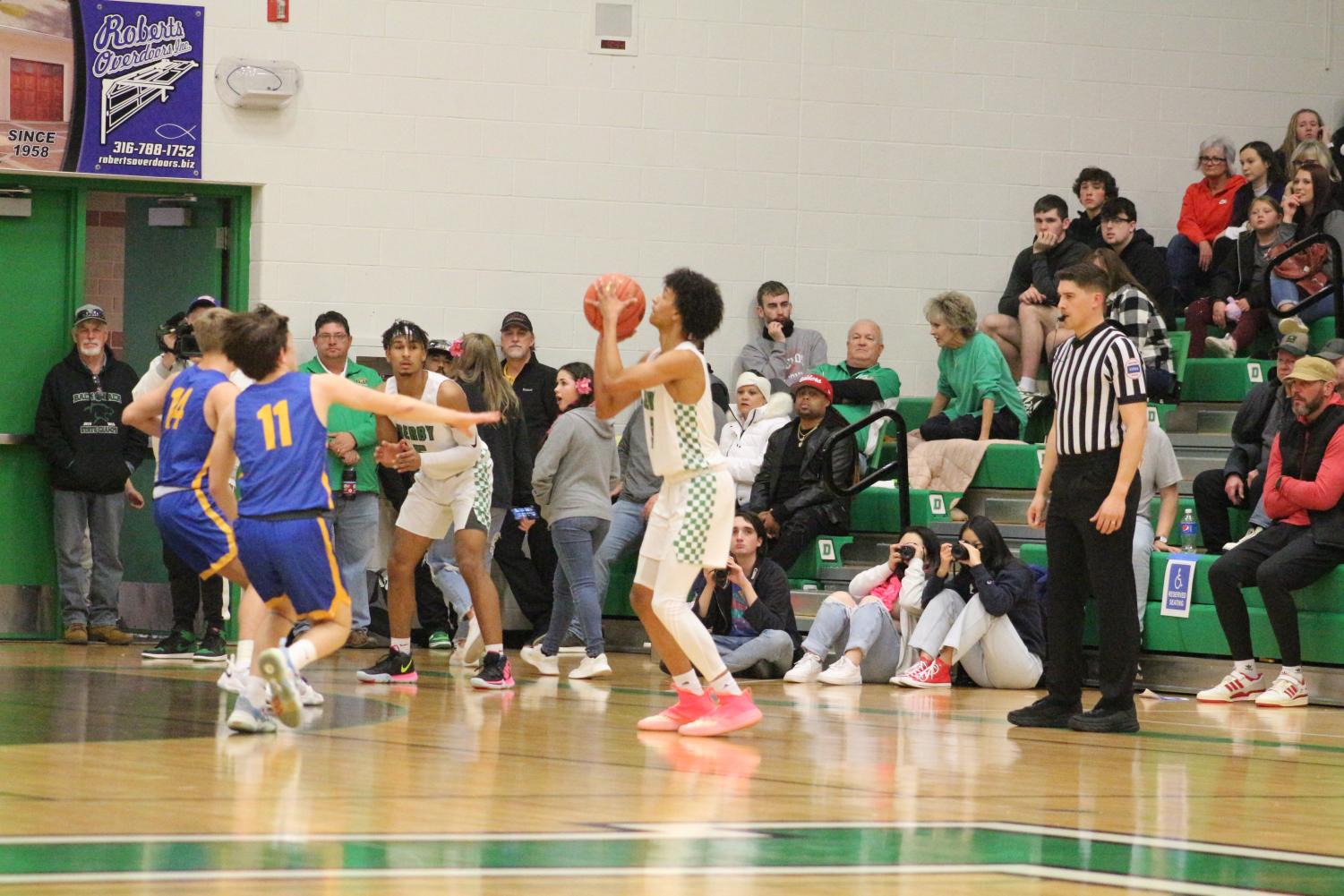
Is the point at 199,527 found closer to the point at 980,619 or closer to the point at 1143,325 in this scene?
the point at 980,619

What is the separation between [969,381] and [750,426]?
1397mm

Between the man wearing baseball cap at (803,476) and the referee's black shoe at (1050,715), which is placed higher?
the man wearing baseball cap at (803,476)

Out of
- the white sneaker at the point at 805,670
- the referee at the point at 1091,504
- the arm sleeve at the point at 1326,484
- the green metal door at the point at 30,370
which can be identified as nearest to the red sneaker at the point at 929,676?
the white sneaker at the point at 805,670

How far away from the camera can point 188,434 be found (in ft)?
24.7

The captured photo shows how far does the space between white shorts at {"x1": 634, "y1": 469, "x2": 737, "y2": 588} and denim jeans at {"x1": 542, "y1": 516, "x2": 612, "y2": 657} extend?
291cm

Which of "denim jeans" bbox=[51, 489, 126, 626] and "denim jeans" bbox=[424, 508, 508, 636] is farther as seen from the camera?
"denim jeans" bbox=[51, 489, 126, 626]

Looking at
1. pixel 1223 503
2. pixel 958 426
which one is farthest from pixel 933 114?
pixel 1223 503

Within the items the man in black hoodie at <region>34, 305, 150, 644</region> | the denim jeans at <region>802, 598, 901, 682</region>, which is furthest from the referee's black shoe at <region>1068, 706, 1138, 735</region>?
the man in black hoodie at <region>34, 305, 150, 644</region>

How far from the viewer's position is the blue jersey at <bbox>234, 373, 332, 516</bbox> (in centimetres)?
612

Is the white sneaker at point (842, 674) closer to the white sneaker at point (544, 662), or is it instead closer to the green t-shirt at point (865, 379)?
the white sneaker at point (544, 662)

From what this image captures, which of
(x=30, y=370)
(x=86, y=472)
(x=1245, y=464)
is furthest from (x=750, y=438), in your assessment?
(x=30, y=370)

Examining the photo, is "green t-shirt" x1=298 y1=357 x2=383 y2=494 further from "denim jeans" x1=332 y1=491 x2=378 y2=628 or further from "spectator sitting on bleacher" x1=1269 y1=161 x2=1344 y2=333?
"spectator sitting on bleacher" x1=1269 y1=161 x2=1344 y2=333

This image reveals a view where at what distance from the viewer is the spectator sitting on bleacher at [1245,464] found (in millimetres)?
9758

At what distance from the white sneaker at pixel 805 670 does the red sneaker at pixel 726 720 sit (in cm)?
285
